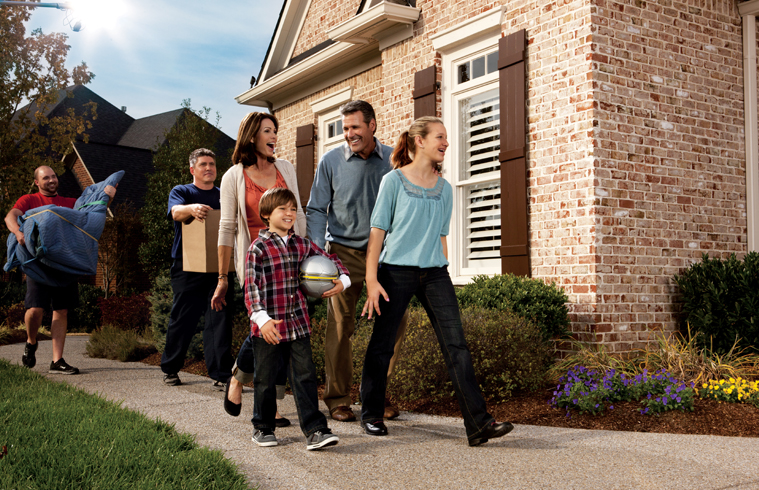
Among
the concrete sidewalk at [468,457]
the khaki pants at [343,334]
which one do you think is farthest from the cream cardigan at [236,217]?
the concrete sidewalk at [468,457]

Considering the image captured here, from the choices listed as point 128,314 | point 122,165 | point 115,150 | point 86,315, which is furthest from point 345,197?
point 115,150

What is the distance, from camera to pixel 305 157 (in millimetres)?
12102

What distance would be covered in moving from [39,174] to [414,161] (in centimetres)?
468

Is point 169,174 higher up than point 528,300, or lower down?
higher up

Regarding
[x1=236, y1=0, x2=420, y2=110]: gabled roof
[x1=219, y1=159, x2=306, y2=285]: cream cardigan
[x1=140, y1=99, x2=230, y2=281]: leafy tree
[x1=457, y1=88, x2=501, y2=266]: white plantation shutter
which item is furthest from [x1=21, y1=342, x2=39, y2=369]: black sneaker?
[x1=140, y1=99, x2=230, y2=281]: leafy tree

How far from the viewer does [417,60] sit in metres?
8.95

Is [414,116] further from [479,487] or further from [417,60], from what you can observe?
[479,487]

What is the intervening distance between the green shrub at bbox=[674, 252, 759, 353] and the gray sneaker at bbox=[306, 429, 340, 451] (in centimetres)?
407

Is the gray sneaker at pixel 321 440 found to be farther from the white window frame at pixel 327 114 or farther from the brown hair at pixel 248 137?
the white window frame at pixel 327 114

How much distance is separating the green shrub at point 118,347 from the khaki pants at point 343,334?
489 cm

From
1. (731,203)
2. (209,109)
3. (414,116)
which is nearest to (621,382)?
(731,203)

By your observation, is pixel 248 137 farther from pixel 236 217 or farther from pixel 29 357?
pixel 29 357

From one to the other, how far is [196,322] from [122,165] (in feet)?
64.9

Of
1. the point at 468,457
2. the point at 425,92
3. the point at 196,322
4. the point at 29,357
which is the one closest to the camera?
the point at 468,457
